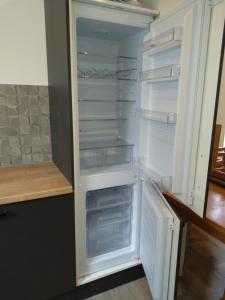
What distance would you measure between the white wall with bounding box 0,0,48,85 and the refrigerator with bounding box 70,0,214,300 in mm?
288

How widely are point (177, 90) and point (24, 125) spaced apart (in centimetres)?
A: 114

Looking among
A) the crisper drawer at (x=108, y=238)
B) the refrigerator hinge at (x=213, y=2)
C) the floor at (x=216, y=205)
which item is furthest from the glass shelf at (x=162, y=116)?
the crisper drawer at (x=108, y=238)

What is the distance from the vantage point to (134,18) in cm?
129

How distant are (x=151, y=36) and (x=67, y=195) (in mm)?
1043

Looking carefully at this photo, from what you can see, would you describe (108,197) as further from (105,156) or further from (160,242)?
(160,242)

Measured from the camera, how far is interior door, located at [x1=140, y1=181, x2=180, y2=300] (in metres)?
1.12

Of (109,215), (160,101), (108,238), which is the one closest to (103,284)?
(108,238)

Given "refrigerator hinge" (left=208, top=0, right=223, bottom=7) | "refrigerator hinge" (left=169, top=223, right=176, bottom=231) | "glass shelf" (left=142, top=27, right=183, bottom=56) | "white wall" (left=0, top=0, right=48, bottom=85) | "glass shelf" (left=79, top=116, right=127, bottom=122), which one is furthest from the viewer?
"glass shelf" (left=79, top=116, right=127, bottom=122)

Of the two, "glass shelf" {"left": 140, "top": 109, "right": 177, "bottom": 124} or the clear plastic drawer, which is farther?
the clear plastic drawer

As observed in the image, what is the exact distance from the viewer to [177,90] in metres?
1.15

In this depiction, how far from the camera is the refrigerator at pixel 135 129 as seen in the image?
102 cm

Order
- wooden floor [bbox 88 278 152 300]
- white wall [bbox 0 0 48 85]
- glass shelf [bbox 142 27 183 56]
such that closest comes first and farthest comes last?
glass shelf [bbox 142 27 183 56], white wall [bbox 0 0 48 85], wooden floor [bbox 88 278 152 300]

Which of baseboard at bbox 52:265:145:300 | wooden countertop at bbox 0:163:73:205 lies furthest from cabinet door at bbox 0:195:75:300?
baseboard at bbox 52:265:145:300

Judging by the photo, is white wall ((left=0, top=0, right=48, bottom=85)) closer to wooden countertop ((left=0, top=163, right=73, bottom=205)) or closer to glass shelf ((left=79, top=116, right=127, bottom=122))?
glass shelf ((left=79, top=116, right=127, bottom=122))
